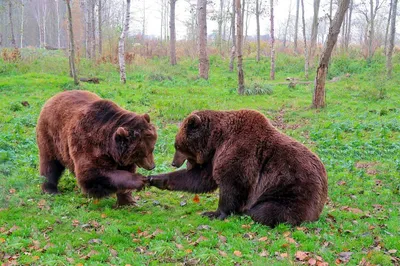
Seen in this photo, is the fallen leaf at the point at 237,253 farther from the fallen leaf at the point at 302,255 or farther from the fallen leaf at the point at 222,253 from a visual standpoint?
the fallen leaf at the point at 302,255

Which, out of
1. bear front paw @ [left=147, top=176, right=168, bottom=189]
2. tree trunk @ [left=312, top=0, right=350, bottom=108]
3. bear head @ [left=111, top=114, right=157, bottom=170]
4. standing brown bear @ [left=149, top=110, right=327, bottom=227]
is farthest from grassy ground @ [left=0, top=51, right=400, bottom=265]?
tree trunk @ [left=312, top=0, right=350, bottom=108]

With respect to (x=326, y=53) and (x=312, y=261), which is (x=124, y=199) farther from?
(x=326, y=53)

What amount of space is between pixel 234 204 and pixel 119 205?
84.5 inches

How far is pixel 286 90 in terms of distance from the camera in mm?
23406

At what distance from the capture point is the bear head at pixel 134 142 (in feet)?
22.5

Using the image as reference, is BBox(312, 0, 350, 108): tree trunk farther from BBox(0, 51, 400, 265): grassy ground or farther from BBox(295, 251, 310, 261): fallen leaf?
BBox(295, 251, 310, 261): fallen leaf

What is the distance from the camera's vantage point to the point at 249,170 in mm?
6613

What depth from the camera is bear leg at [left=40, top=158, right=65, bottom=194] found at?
8.16 meters

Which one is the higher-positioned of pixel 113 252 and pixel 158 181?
pixel 158 181

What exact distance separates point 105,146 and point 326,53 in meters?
12.6

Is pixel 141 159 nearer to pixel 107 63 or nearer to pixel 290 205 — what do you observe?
pixel 290 205

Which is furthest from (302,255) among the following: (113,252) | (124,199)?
(124,199)

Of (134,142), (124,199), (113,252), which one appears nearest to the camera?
(113,252)

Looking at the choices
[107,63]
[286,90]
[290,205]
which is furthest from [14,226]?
[107,63]
